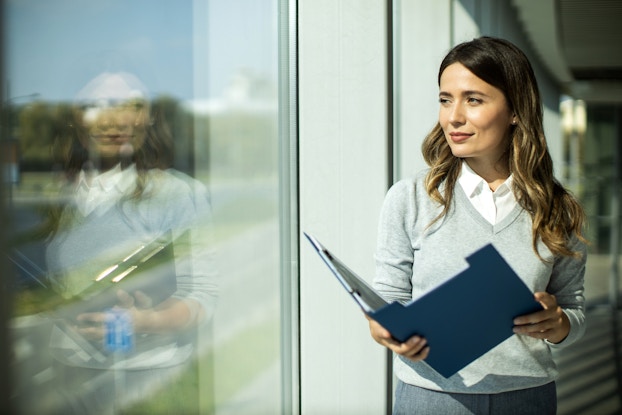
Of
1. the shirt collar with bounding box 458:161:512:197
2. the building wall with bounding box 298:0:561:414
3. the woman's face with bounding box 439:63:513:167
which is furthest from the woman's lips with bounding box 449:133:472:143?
the building wall with bounding box 298:0:561:414

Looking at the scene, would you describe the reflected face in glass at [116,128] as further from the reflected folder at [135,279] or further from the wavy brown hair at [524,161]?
the wavy brown hair at [524,161]

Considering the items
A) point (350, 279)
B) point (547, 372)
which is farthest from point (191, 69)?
point (547, 372)

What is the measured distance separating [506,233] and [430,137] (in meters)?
0.32

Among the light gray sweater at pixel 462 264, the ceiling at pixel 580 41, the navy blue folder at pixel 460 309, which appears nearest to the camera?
the navy blue folder at pixel 460 309

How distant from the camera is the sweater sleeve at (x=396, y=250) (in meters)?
1.81

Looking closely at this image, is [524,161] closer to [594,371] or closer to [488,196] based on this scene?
[488,196]

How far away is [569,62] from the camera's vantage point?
21.2 feet

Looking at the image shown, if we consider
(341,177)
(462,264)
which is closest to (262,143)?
(341,177)

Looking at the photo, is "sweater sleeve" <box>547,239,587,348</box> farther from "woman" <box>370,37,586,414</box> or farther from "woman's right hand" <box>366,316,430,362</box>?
"woman's right hand" <box>366,316,430,362</box>

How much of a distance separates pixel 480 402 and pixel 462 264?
1.06 feet

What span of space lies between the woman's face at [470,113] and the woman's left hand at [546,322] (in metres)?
0.38

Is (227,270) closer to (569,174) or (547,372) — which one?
(547,372)

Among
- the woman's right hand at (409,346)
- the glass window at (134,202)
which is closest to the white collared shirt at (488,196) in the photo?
the woman's right hand at (409,346)

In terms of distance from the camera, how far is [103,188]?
173 centimetres
